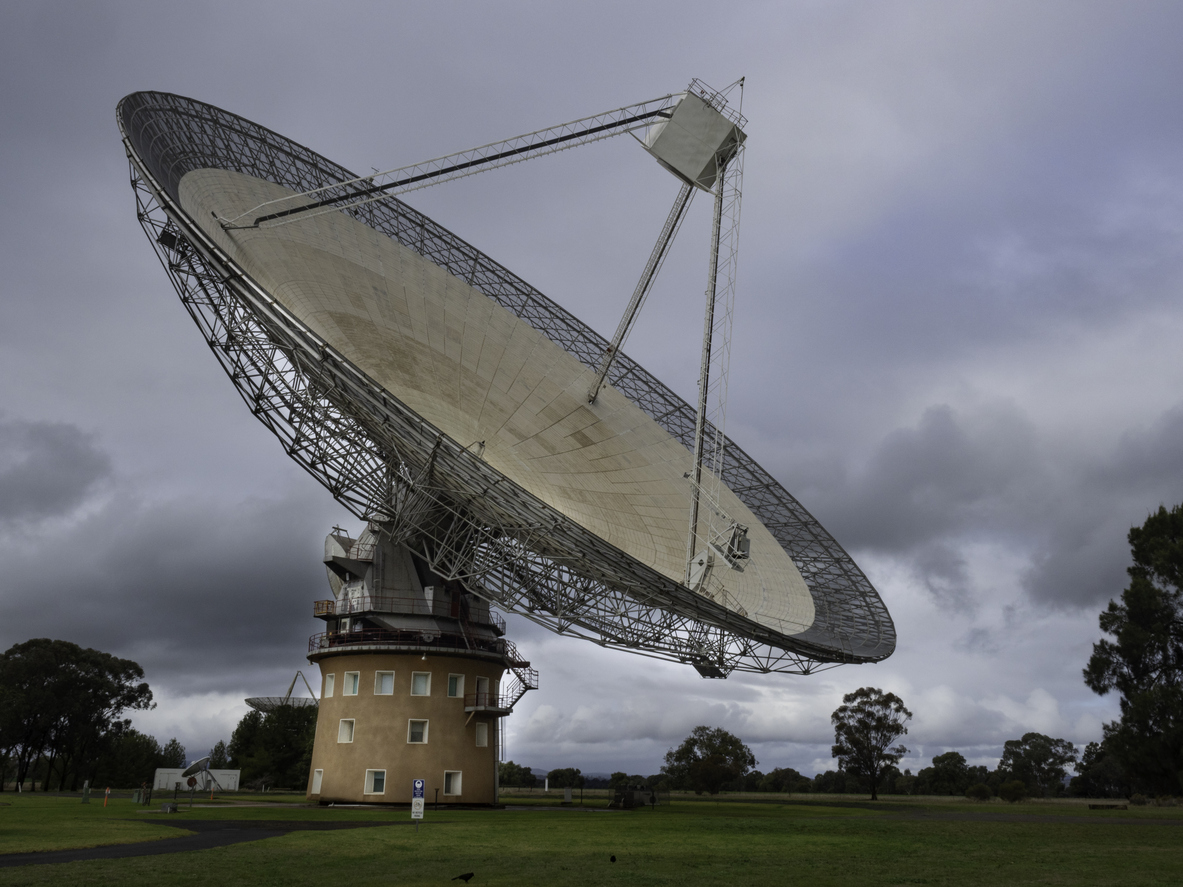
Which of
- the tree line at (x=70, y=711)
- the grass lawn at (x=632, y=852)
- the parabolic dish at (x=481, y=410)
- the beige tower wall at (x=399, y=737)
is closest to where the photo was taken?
the grass lawn at (x=632, y=852)

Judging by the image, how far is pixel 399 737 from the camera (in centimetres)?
3353

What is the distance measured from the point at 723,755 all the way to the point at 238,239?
172 feet

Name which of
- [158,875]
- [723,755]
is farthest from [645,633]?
[723,755]

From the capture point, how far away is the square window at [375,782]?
109ft

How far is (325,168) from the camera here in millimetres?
30750

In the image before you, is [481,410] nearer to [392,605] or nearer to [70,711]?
[392,605]

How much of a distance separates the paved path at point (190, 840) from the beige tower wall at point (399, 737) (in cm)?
836

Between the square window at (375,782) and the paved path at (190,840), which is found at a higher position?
the square window at (375,782)

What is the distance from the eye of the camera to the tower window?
1323 inches

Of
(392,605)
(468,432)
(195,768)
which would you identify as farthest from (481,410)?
(195,768)

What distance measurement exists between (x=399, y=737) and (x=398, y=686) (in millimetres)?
1881

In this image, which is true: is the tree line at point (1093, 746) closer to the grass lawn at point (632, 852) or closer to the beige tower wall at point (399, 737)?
the grass lawn at point (632, 852)

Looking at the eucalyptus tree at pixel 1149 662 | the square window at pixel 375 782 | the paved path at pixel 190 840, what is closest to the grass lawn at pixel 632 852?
the paved path at pixel 190 840

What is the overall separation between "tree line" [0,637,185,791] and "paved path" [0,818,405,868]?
5231 centimetres
